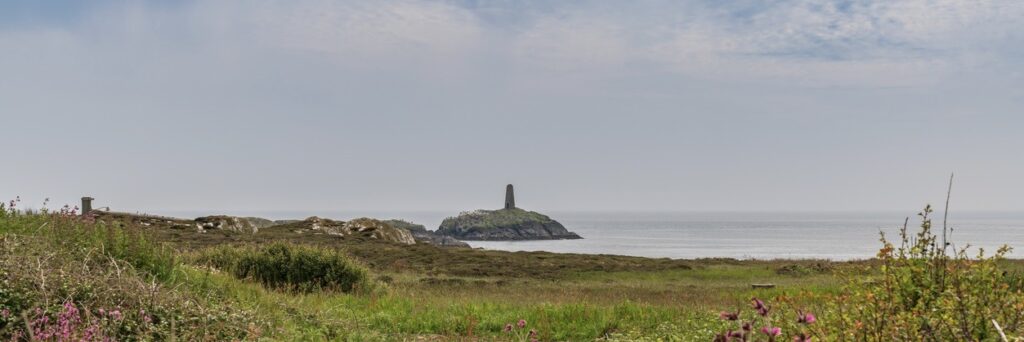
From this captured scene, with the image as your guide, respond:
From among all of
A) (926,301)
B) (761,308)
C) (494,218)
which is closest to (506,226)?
(494,218)

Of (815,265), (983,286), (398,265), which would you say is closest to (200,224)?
(398,265)

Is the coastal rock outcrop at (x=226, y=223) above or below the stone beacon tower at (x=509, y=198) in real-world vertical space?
below

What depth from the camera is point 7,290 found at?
919 centimetres

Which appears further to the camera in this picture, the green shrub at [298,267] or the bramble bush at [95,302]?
the green shrub at [298,267]

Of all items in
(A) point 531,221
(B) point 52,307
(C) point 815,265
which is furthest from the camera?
(A) point 531,221

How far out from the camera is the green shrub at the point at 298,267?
1947 cm

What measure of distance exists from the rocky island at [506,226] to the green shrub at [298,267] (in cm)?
14403

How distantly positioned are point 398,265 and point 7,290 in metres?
23.8

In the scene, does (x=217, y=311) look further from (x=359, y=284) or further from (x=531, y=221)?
(x=531, y=221)

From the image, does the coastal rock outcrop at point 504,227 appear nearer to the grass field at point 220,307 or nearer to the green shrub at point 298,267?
the green shrub at point 298,267

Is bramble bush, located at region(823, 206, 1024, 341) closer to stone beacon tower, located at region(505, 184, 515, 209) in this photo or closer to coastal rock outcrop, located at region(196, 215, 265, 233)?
coastal rock outcrop, located at region(196, 215, 265, 233)

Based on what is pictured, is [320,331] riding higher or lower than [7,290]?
lower

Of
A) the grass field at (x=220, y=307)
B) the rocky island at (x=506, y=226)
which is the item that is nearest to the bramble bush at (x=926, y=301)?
the grass field at (x=220, y=307)

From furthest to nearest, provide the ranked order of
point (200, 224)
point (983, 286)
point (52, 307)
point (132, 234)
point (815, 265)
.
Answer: point (200, 224), point (815, 265), point (132, 234), point (52, 307), point (983, 286)
